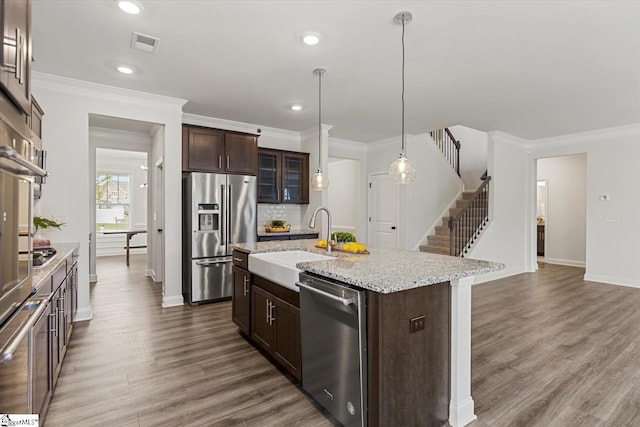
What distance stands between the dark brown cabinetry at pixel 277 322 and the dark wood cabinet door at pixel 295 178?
301cm

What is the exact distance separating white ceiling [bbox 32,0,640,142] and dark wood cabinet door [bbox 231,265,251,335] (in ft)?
7.02

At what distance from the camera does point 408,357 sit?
1807 mm

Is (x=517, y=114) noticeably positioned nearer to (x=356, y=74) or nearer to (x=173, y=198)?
(x=356, y=74)

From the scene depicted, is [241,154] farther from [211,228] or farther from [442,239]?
[442,239]

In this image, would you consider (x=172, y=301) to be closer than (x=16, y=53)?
No

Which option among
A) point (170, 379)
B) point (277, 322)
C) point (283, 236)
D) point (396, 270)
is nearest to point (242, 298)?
point (277, 322)

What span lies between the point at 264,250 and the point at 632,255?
6.31 metres

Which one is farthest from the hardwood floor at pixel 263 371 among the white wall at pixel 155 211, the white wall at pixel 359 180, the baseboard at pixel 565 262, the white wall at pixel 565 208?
the white wall at pixel 565 208

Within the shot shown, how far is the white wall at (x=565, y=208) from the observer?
298 inches

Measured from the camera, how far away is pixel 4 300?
4.00 ft

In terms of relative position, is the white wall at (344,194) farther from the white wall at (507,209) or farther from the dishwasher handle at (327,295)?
the dishwasher handle at (327,295)

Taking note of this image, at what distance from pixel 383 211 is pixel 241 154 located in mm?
3386

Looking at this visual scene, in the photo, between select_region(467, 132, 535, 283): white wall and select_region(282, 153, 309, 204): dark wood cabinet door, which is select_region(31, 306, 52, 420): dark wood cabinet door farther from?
select_region(467, 132, 535, 283): white wall

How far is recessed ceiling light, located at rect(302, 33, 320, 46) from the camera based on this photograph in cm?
278
